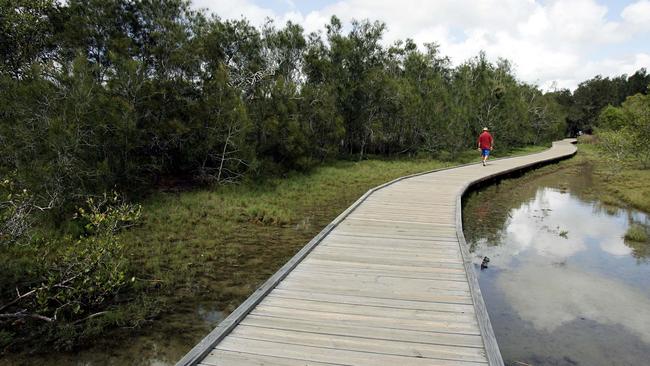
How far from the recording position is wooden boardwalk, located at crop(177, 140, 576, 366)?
332cm

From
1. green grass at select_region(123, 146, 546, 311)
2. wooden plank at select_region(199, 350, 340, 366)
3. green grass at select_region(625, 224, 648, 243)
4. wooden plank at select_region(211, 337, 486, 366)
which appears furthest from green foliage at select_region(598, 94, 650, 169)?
wooden plank at select_region(199, 350, 340, 366)

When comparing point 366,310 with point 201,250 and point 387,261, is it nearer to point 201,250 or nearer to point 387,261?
point 387,261

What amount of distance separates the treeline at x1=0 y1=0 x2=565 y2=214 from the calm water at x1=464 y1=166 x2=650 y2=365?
24.0 feet

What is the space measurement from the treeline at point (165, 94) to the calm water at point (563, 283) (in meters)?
7.33

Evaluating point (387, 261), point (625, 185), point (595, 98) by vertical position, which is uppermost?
point (595, 98)

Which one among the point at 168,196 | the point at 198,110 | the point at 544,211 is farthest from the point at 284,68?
the point at 544,211

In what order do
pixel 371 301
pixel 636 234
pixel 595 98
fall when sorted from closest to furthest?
pixel 371 301 < pixel 636 234 < pixel 595 98

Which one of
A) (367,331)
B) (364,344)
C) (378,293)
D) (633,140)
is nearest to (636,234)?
(378,293)

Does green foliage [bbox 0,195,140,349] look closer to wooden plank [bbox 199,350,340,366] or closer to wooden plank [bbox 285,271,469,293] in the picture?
wooden plank [bbox 199,350,340,366]

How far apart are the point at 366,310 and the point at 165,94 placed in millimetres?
9376

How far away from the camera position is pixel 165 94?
441 inches

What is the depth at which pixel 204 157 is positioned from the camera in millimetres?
12406

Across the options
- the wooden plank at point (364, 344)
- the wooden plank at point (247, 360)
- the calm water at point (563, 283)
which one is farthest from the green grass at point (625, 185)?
the wooden plank at point (247, 360)

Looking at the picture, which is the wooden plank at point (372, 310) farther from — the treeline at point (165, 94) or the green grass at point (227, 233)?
the treeline at point (165, 94)
